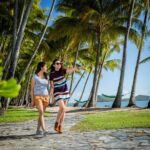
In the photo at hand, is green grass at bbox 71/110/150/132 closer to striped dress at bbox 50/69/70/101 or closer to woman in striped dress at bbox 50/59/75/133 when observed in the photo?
woman in striped dress at bbox 50/59/75/133

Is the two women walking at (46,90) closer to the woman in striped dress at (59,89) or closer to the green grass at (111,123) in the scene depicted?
the woman in striped dress at (59,89)

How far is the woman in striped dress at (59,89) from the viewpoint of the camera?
739cm

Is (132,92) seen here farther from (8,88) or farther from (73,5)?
(8,88)

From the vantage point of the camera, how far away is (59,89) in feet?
24.5

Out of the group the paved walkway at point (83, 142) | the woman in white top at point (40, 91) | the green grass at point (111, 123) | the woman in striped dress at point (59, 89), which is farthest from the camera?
the green grass at point (111, 123)

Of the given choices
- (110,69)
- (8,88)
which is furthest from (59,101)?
(110,69)

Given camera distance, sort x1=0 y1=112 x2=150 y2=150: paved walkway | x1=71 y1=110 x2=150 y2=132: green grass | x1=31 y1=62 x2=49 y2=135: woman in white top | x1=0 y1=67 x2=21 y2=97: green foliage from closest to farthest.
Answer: x1=0 y1=67 x2=21 y2=97: green foliage → x1=0 y1=112 x2=150 y2=150: paved walkway → x1=31 y1=62 x2=49 y2=135: woman in white top → x1=71 y1=110 x2=150 y2=132: green grass

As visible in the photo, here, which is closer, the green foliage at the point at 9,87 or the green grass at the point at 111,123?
the green foliage at the point at 9,87

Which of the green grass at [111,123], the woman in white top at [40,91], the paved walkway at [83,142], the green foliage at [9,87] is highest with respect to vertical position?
the green foliage at [9,87]

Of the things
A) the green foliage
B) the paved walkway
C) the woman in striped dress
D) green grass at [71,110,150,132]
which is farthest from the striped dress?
the green foliage

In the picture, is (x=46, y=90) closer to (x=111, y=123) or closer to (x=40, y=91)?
(x=40, y=91)

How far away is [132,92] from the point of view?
24.1 meters

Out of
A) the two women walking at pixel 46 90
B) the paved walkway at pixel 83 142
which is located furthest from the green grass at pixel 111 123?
the paved walkway at pixel 83 142

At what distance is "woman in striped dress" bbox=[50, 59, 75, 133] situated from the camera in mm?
7387
